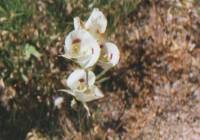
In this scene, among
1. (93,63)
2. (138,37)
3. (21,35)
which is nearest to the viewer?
(93,63)

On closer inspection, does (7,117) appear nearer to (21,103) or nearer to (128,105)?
(21,103)

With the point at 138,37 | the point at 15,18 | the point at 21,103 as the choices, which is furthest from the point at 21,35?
the point at 138,37

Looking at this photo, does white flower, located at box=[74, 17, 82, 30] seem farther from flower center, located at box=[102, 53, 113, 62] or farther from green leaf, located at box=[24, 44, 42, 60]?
green leaf, located at box=[24, 44, 42, 60]

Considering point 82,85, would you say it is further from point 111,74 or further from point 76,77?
point 111,74

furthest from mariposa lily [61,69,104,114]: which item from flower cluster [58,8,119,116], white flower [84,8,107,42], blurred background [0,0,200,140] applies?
blurred background [0,0,200,140]

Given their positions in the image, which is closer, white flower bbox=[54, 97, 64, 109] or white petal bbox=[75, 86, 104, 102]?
white petal bbox=[75, 86, 104, 102]

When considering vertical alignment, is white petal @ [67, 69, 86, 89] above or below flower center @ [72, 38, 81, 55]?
below

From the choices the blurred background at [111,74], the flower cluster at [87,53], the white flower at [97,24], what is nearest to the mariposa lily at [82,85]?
the flower cluster at [87,53]
